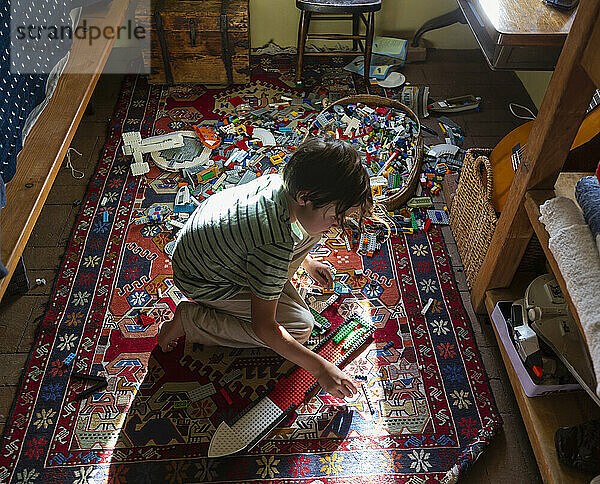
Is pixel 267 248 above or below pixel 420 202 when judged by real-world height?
above

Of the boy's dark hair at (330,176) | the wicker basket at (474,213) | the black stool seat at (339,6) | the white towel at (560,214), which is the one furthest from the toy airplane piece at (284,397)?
the black stool seat at (339,6)

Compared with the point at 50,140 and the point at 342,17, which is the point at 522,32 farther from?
the point at 50,140

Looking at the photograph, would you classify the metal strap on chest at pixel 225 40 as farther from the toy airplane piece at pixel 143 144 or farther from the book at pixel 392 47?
the book at pixel 392 47

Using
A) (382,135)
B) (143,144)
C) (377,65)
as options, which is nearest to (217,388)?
(143,144)

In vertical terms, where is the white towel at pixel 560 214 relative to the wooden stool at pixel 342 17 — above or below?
above

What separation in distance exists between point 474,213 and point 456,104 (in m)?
0.99

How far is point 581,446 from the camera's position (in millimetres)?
1297

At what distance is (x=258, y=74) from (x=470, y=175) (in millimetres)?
1405

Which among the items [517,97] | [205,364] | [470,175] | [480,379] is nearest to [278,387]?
[205,364]

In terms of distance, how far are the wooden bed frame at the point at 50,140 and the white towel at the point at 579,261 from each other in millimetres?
1353

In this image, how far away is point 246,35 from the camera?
2.54 metres

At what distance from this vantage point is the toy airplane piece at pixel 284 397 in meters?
1.50

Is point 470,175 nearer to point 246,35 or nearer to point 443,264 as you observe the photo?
point 443,264

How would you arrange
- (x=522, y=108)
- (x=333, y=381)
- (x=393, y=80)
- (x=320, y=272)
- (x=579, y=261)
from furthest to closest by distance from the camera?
(x=393, y=80), (x=522, y=108), (x=320, y=272), (x=333, y=381), (x=579, y=261)
